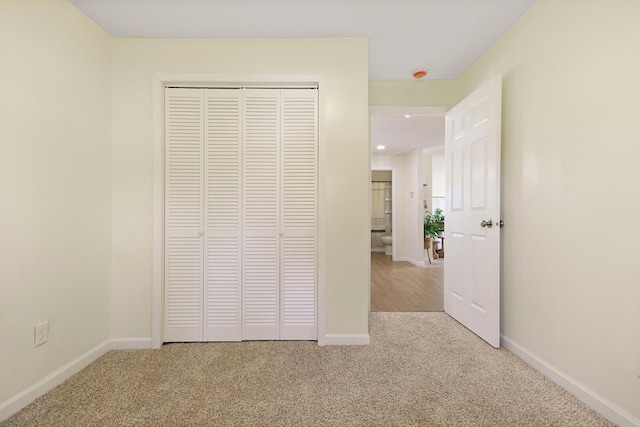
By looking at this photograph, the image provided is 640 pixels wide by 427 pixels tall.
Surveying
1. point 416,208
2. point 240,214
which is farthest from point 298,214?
point 416,208

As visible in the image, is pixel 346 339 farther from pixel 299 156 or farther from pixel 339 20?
pixel 339 20

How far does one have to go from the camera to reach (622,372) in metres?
1.34

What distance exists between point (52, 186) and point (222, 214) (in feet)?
3.27

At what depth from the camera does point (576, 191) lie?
5.10 feet

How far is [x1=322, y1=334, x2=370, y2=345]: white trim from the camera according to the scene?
7.05 feet

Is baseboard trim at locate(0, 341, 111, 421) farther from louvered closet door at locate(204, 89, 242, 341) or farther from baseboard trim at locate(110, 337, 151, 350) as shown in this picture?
louvered closet door at locate(204, 89, 242, 341)

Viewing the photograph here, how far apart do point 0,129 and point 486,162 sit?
118 inches

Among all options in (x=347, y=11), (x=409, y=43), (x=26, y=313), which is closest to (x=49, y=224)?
(x=26, y=313)

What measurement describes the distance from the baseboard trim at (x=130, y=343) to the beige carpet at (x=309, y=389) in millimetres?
60

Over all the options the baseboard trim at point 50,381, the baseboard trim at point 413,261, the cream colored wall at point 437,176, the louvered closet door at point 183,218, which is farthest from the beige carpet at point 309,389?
the cream colored wall at point 437,176

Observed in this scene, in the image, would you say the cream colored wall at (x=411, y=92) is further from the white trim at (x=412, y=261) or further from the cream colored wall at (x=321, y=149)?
the white trim at (x=412, y=261)

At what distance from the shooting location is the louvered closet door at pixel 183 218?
2.18m

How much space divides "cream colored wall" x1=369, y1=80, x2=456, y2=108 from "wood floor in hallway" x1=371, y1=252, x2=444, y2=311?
2182 millimetres

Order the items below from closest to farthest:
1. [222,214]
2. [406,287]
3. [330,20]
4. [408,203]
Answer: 1. [330,20]
2. [222,214]
3. [406,287]
4. [408,203]
